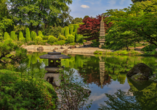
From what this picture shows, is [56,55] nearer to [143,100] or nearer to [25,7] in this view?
[143,100]

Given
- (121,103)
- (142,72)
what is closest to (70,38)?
(142,72)

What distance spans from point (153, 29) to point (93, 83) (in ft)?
12.4

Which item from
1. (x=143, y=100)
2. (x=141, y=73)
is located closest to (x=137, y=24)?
(x=143, y=100)

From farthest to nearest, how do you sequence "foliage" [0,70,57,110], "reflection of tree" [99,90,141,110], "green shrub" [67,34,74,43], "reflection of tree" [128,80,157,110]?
"green shrub" [67,34,74,43] < "reflection of tree" [128,80,157,110] < "reflection of tree" [99,90,141,110] < "foliage" [0,70,57,110]

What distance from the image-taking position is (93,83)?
7.81m

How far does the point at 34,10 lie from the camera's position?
37.6m

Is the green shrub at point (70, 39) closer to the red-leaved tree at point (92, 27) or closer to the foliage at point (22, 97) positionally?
the red-leaved tree at point (92, 27)

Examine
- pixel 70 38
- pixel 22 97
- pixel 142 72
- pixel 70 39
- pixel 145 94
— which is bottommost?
pixel 145 94

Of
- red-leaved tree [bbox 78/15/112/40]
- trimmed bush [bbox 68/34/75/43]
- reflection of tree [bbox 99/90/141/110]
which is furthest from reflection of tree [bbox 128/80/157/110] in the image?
trimmed bush [bbox 68/34/75/43]

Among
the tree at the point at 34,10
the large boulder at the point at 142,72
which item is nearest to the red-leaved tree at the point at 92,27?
the tree at the point at 34,10

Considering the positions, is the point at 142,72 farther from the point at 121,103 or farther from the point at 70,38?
the point at 70,38

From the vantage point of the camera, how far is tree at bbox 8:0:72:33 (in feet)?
123

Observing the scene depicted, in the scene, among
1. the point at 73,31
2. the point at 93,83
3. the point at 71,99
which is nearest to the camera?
the point at 71,99

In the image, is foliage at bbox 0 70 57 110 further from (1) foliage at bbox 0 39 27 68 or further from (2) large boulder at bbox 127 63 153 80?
(1) foliage at bbox 0 39 27 68
